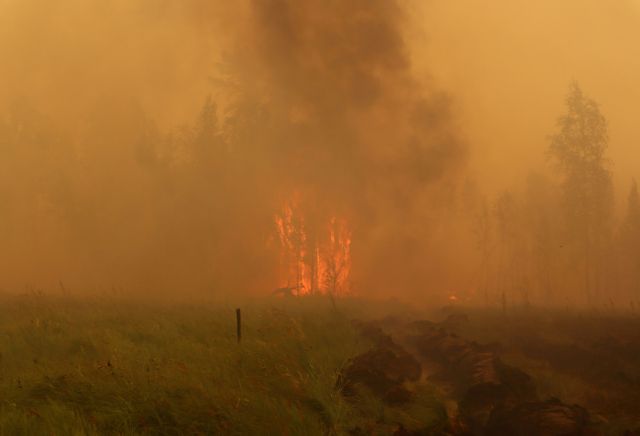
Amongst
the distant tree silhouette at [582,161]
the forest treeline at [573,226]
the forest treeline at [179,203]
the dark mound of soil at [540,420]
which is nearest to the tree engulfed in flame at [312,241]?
the forest treeline at [179,203]

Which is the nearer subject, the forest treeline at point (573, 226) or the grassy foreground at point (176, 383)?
the grassy foreground at point (176, 383)

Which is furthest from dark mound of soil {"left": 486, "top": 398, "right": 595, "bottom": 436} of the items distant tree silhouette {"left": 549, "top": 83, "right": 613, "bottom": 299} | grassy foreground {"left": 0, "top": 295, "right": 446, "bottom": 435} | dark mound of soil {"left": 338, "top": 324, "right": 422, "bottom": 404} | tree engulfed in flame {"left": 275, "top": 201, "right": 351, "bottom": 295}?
distant tree silhouette {"left": 549, "top": 83, "right": 613, "bottom": 299}

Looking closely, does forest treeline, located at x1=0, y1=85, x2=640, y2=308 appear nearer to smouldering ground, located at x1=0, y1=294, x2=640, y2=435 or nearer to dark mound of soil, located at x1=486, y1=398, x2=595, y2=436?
smouldering ground, located at x1=0, y1=294, x2=640, y2=435

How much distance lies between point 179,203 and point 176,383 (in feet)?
96.2

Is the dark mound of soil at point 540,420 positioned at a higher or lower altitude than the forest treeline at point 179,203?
lower

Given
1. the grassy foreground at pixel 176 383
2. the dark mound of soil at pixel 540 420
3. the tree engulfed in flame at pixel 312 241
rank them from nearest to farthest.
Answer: the grassy foreground at pixel 176 383, the dark mound of soil at pixel 540 420, the tree engulfed in flame at pixel 312 241

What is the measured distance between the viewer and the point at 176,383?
5.71 m

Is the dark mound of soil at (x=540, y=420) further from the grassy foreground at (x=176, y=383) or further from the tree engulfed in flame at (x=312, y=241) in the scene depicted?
the tree engulfed in flame at (x=312, y=241)

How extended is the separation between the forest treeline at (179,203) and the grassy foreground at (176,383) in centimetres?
2230

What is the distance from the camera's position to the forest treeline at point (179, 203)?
108 feet

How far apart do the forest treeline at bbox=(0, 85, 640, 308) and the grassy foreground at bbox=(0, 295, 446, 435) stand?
22304 mm

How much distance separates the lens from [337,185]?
105 ft

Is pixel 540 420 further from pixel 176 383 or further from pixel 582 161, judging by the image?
pixel 582 161

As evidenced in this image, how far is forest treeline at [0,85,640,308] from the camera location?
32906 mm
